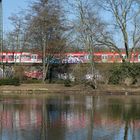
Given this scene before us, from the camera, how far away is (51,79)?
233 feet

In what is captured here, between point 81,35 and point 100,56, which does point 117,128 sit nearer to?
point 81,35

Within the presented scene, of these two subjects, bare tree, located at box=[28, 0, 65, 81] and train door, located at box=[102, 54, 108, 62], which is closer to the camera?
bare tree, located at box=[28, 0, 65, 81]

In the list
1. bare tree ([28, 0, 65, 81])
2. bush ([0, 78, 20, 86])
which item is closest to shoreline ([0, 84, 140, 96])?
bush ([0, 78, 20, 86])

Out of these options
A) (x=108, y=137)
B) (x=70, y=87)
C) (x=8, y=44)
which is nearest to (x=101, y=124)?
(x=108, y=137)

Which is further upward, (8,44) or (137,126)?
(8,44)

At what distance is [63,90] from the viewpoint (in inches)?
2219

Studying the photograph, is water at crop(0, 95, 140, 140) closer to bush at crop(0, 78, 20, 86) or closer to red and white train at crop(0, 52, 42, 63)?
bush at crop(0, 78, 20, 86)

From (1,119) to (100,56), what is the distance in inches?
1908

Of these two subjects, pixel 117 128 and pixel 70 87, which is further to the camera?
pixel 70 87

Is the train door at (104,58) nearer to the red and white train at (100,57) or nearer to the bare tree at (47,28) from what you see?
the red and white train at (100,57)

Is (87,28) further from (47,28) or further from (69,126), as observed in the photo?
(69,126)

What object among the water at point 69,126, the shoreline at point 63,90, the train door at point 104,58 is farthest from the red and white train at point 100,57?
the water at point 69,126

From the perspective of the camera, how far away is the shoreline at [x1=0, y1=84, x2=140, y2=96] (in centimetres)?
5469

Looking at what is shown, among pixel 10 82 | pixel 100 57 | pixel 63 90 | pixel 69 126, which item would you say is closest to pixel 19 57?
pixel 100 57
